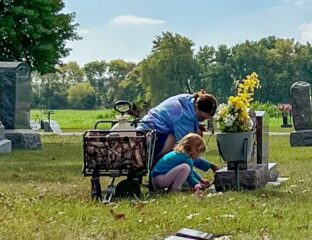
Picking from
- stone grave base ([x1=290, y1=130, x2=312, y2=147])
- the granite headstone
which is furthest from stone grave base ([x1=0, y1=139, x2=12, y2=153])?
stone grave base ([x1=290, y1=130, x2=312, y2=147])

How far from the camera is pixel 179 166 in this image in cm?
759

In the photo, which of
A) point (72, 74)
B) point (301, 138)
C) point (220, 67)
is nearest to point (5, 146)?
point (301, 138)

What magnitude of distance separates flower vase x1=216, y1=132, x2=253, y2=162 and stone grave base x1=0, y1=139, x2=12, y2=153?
873 cm

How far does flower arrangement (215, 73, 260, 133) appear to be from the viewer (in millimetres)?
7555

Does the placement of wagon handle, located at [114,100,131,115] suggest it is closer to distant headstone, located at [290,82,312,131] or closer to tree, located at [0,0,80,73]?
distant headstone, located at [290,82,312,131]

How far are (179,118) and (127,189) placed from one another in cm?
119

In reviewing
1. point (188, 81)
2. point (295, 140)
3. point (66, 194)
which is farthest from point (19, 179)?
point (188, 81)

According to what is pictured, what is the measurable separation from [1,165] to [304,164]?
4826mm

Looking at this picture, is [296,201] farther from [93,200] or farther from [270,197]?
[93,200]

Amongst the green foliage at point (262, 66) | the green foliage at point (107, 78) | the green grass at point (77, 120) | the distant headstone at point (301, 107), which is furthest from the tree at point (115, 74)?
the distant headstone at point (301, 107)

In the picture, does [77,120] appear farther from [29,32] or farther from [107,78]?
[107,78]

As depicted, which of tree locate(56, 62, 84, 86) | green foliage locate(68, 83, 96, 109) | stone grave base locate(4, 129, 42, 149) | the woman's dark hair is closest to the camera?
the woman's dark hair

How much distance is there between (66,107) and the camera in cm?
8600

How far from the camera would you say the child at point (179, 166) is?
7.48 metres
